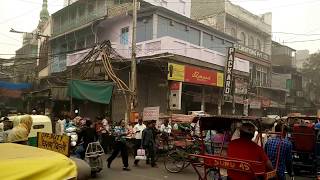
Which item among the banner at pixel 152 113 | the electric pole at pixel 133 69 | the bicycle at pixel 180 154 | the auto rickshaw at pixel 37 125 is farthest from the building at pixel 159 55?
the auto rickshaw at pixel 37 125

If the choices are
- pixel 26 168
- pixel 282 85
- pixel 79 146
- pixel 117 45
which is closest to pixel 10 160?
pixel 26 168

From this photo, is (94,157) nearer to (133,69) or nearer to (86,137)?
(86,137)

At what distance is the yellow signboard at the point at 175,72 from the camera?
69.5 feet

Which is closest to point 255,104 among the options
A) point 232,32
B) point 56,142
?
point 232,32

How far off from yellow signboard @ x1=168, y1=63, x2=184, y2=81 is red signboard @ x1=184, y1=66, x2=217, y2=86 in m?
0.49

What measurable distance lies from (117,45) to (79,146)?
38.0ft

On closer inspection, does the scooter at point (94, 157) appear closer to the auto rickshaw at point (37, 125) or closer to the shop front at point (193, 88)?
the auto rickshaw at point (37, 125)

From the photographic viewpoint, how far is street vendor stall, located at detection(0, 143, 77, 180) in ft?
9.19

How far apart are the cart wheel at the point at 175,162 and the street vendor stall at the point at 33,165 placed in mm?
10326

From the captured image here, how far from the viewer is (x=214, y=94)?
1094 inches

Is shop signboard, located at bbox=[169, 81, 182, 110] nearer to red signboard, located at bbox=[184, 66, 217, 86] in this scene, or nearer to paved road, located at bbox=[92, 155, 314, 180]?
red signboard, located at bbox=[184, 66, 217, 86]

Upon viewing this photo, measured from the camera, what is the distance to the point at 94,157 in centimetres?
1185

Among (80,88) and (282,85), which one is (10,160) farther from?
(282,85)

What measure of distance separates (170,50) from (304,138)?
10256 mm
